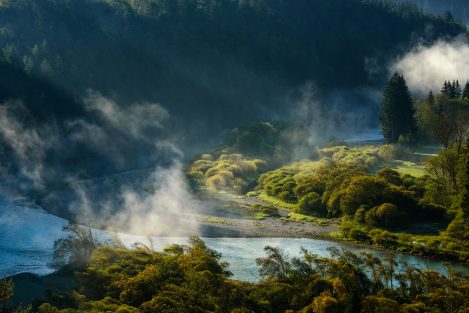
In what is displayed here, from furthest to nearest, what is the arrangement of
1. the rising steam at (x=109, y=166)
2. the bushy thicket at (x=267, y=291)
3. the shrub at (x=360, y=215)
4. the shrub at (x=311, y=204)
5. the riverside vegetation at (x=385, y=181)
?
1. the shrub at (x=311, y=204)
2. the rising steam at (x=109, y=166)
3. the shrub at (x=360, y=215)
4. the riverside vegetation at (x=385, y=181)
5. the bushy thicket at (x=267, y=291)

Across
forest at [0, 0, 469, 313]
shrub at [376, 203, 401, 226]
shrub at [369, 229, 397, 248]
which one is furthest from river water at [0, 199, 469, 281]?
shrub at [376, 203, 401, 226]

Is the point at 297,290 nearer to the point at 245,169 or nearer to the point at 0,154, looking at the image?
the point at 245,169

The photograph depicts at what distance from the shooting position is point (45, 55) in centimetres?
17525

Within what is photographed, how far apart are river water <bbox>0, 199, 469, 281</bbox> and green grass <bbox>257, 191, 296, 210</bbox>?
22.9 metres

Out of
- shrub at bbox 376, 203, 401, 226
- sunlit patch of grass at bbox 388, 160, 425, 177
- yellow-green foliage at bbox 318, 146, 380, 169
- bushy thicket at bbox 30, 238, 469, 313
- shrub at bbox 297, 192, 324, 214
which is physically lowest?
bushy thicket at bbox 30, 238, 469, 313

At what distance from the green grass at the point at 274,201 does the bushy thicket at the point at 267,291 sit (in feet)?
169

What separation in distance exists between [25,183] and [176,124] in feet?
275

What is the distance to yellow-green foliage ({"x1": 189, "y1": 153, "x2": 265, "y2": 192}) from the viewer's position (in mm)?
114275

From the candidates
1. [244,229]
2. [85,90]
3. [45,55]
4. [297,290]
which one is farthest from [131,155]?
[297,290]

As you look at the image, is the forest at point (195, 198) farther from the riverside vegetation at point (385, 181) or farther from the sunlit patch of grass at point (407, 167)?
the sunlit patch of grass at point (407, 167)

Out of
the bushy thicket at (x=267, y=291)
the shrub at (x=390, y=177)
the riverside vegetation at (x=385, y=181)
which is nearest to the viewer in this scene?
the bushy thicket at (x=267, y=291)

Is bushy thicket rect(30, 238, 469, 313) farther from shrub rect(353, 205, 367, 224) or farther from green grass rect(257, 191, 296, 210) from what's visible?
green grass rect(257, 191, 296, 210)

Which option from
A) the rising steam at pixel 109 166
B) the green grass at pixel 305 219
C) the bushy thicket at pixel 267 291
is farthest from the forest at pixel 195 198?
the rising steam at pixel 109 166

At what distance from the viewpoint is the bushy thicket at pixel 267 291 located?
115 feet
